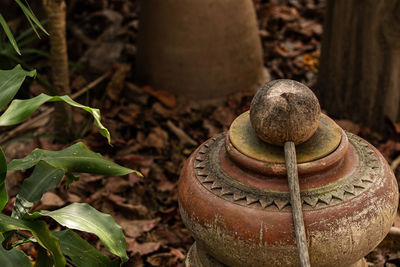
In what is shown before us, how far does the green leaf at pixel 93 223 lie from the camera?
1391 millimetres

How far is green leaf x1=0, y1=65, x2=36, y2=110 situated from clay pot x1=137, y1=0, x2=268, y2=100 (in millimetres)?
1263

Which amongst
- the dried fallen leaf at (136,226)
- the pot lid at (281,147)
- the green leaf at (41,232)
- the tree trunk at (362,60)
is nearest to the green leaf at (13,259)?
the green leaf at (41,232)

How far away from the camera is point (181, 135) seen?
8.84 feet

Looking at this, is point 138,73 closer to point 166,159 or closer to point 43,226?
point 166,159

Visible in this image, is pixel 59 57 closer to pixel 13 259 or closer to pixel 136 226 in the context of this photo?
pixel 136 226

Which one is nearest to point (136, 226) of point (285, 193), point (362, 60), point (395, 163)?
point (285, 193)

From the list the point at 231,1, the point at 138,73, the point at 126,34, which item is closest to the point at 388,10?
the point at 231,1

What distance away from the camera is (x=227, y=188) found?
1431 mm

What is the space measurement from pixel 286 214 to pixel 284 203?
0.03 m

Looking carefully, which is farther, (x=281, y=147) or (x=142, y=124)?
(x=142, y=124)

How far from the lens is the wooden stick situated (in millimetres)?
1271

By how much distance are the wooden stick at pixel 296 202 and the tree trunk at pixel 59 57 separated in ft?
4.49

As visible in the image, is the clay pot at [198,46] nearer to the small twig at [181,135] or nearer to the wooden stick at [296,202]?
the small twig at [181,135]

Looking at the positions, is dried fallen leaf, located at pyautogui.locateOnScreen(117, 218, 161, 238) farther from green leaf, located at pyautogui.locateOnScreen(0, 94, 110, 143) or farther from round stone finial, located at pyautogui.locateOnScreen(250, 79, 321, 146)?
round stone finial, located at pyautogui.locateOnScreen(250, 79, 321, 146)
